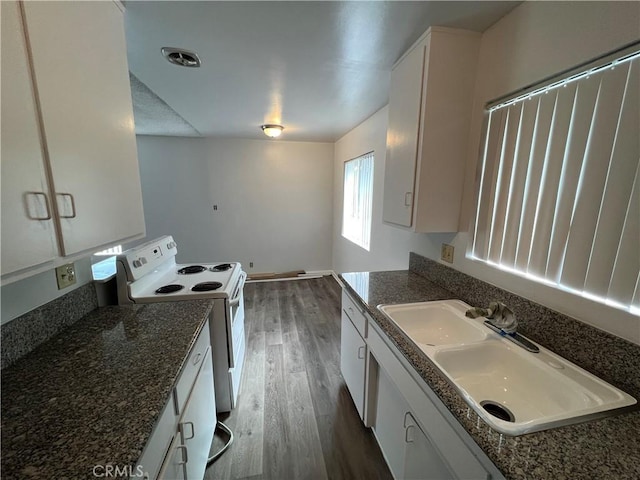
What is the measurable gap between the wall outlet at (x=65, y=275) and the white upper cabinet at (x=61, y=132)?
1.10ft

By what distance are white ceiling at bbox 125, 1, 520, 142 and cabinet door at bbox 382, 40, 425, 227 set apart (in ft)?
0.41

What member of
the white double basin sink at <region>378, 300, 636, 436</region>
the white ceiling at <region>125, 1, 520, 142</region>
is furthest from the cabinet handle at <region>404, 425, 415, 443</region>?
the white ceiling at <region>125, 1, 520, 142</region>

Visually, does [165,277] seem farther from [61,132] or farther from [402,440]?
[402,440]

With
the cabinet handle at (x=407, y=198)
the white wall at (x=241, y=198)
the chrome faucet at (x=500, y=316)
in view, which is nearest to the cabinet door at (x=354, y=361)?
the chrome faucet at (x=500, y=316)

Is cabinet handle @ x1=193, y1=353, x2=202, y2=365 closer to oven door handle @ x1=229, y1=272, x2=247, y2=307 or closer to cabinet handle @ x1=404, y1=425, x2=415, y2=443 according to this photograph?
oven door handle @ x1=229, y1=272, x2=247, y2=307

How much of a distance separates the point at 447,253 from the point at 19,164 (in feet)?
6.53

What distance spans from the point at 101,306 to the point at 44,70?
3.79 ft

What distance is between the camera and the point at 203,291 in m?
1.67

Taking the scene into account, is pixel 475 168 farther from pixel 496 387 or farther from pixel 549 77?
pixel 496 387

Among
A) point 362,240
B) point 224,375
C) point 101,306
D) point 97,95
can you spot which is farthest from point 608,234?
point 362,240

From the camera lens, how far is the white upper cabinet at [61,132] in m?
0.70

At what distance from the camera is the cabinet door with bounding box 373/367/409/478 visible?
4.10 ft

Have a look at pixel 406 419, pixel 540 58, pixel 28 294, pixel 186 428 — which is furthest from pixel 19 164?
pixel 540 58

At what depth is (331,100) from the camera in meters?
2.40
